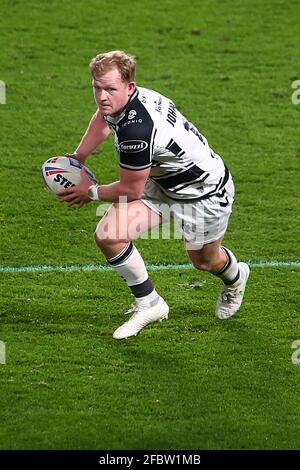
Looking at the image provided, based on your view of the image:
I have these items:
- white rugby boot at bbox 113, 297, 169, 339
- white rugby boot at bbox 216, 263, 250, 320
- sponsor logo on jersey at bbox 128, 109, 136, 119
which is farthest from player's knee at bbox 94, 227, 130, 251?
white rugby boot at bbox 216, 263, 250, 320

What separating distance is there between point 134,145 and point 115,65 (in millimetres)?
503

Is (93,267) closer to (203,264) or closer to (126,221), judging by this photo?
(203,264)

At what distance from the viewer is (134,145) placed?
7219 millimetres

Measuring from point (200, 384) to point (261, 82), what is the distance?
6.56 m

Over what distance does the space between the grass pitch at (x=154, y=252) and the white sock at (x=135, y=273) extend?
0.92ft

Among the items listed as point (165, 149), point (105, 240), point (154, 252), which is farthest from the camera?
point (154, 252)

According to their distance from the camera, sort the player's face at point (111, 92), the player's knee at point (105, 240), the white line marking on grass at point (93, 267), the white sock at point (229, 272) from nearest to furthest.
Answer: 1. the player's face at point (111, 92)
2. the player's knee at point (105, 240)
3. the white sock at point (229, 272)
4. the white line marking on grass at point (93, 267)

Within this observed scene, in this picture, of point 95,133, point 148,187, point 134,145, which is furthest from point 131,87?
point 148,187

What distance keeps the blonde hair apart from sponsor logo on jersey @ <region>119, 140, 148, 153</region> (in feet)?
1.27

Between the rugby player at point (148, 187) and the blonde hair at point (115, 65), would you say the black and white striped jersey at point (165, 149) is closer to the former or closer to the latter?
the rugby player at point (148, 187)

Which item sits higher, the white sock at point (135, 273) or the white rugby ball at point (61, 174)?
the white rugby ball at point (61, 174)

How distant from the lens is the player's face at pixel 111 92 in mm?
7203

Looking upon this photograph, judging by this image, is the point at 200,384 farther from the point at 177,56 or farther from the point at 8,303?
the point at 177,56

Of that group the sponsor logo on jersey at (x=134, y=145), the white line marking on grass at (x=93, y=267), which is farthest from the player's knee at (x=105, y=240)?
the white line marking on grass at (x=93, y=267)
